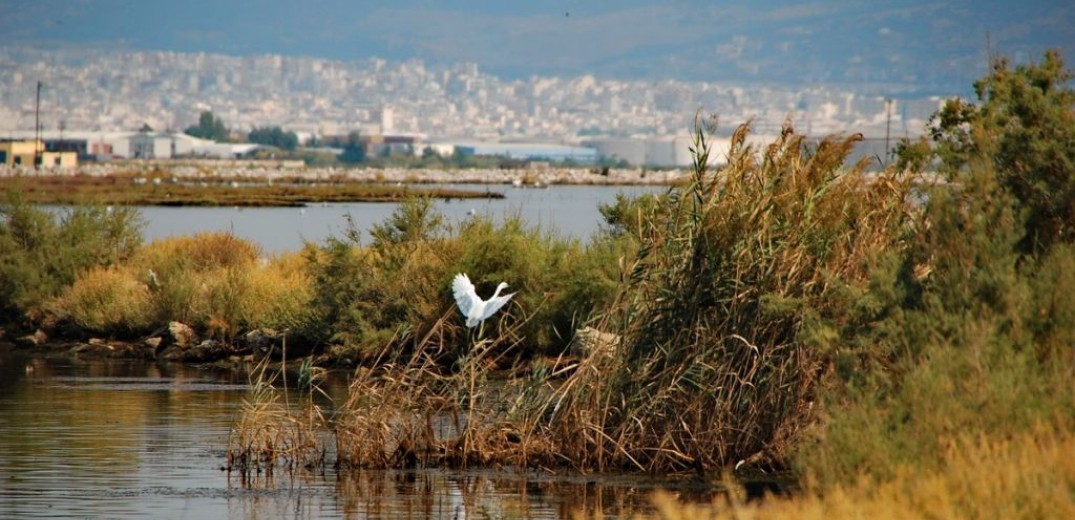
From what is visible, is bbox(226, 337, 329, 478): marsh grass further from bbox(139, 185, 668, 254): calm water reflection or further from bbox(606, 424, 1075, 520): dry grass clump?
bbox(139, 185, 668, 254): calm water reflection

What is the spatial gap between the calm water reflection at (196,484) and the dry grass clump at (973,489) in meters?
4.87

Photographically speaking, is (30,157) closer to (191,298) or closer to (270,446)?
(191,298)

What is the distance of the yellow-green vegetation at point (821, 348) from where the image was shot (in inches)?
403

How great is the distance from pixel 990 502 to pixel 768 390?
6159mm

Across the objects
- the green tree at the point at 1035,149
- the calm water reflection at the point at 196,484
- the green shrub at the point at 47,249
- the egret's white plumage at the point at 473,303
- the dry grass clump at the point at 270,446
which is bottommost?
the calm water reflection at the point at 196,484

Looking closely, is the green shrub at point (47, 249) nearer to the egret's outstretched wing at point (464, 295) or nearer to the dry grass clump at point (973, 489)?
the egret's outstretched wing at point (464, 295)

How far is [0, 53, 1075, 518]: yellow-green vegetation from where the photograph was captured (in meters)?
10.2

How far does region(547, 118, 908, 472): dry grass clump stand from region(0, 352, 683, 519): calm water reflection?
569mm

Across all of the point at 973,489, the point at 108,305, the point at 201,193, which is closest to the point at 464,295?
the point at 973,489

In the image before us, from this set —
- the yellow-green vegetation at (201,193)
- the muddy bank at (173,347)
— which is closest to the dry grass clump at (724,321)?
the muddy bank at (173,347)

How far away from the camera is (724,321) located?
50.4 feet

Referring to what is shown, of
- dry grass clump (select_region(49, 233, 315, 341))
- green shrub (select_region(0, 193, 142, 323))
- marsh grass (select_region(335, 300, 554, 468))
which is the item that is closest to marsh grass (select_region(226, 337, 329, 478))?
marsh grass (select_region(335, 300, 554, 468))

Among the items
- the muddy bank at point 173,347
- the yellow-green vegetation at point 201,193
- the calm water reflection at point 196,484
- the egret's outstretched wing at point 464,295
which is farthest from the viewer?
the yellow-green vegetation at point 201,193

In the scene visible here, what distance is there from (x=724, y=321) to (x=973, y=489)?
6.21m
